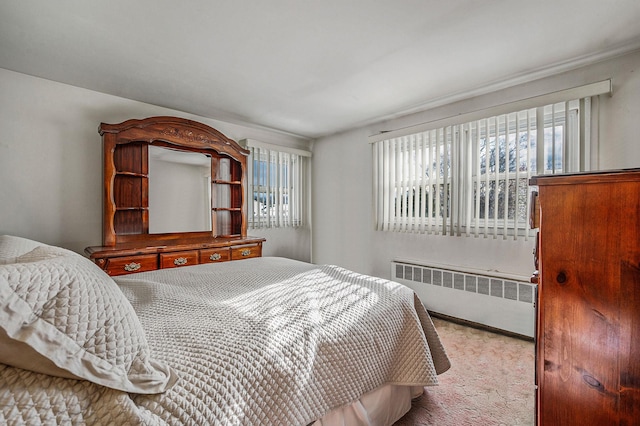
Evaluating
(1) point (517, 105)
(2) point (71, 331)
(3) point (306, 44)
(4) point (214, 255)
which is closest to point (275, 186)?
(4) point (214, 255)

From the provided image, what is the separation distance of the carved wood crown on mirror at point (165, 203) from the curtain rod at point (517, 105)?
213 cm

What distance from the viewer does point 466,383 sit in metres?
1.93

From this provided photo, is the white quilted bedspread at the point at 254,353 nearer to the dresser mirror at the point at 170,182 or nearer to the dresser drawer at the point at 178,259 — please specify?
the dresser drawer at the point at 178,259

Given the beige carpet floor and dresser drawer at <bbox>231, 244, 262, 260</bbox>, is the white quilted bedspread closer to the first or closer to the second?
the beige carpet floor

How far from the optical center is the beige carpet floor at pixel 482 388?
1.61 metres

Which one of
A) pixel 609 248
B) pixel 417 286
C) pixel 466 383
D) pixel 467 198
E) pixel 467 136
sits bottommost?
pixel 466 383

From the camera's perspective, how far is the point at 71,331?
67cm

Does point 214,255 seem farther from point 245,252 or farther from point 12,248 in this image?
point 12,248

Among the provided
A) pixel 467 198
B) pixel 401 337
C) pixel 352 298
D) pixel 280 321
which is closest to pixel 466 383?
pixel 401 337

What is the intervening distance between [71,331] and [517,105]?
3.31 m

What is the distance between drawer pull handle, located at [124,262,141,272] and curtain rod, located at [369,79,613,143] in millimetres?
3064

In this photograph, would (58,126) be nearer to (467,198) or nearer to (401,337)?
(401,337)

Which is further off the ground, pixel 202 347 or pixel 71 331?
pixel 71 331

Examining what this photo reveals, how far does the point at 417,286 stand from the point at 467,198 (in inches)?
45.8
